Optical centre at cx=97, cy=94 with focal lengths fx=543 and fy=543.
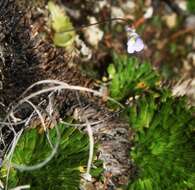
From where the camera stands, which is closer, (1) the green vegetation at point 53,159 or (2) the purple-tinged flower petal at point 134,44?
(1) the green vegetation at point 53,159

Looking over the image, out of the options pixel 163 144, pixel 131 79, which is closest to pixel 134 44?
pixel 131 79

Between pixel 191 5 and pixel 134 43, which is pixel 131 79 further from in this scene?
pixel 191 5

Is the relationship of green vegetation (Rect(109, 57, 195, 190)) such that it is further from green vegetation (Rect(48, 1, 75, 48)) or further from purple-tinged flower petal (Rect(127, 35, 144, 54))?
green vegetation (Rect(48, 1, 75, 48))

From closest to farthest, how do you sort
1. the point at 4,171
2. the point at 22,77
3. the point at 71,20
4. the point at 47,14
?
the point at 4,171 → the point at 22,77 → the point at 47,14 → the point at 71,20

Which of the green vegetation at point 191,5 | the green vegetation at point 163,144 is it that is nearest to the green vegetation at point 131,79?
the green vegetation at point 163,144

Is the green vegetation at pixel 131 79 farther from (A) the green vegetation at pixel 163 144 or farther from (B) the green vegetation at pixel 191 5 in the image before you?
(B) the green vegetation at pixel 191 5

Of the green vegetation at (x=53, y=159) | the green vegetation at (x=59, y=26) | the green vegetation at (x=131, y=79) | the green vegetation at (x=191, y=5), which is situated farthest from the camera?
the green vegetation at (x=191, y=5)

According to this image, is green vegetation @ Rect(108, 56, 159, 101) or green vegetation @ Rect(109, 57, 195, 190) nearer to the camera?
Result: green vegetation @ Rect(109, 57, 195, 190)

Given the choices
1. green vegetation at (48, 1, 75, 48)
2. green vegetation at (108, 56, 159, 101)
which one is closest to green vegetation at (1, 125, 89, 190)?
green vegetation at (108, 56, 159, 101)

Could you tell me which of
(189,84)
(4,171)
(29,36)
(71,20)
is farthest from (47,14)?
(4,171)

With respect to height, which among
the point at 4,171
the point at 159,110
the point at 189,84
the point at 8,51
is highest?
the point at 189,84

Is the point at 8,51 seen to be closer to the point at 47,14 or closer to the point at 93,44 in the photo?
the point at 47,14
